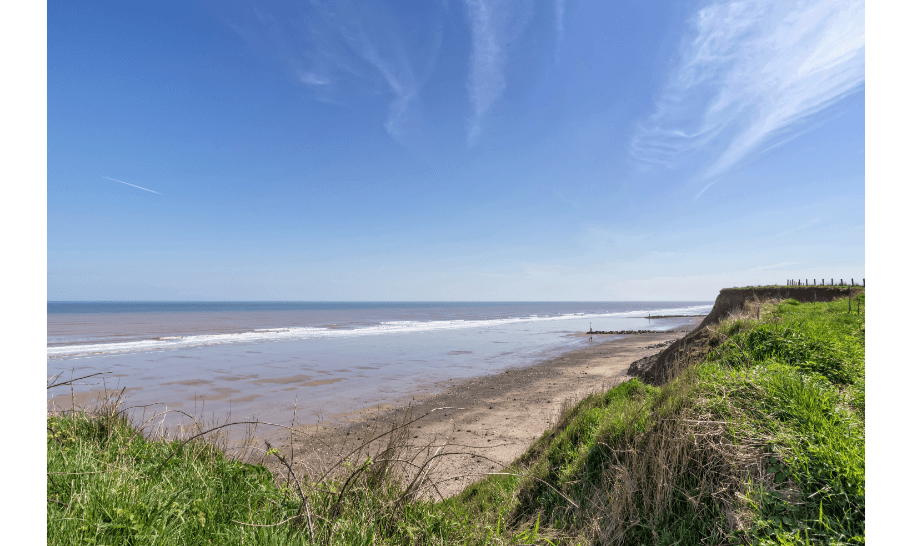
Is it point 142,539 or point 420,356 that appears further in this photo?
point 420,356

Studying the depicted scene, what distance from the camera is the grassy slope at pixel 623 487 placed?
10.8 feet

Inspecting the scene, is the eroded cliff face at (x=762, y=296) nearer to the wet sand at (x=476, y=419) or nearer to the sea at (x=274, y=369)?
the wet sand at (x=476, y=419)

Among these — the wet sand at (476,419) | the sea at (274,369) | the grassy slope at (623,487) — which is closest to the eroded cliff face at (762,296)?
the wet sand at (476,419)

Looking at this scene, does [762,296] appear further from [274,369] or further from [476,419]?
[274,369]

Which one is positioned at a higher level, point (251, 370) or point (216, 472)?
point (216, 472)

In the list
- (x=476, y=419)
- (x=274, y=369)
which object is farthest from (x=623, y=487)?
(x=274, y=369)

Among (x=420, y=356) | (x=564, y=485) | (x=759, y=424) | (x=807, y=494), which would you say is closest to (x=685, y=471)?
(x=759, y=424)

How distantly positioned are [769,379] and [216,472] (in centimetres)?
767

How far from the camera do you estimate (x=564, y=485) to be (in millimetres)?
5715

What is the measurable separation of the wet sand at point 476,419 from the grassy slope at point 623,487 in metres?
0.93

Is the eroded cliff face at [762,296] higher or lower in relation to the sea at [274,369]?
higher

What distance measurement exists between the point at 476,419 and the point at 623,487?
953cm

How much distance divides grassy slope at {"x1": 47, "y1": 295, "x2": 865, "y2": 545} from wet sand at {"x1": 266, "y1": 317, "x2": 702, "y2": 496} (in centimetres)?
93
